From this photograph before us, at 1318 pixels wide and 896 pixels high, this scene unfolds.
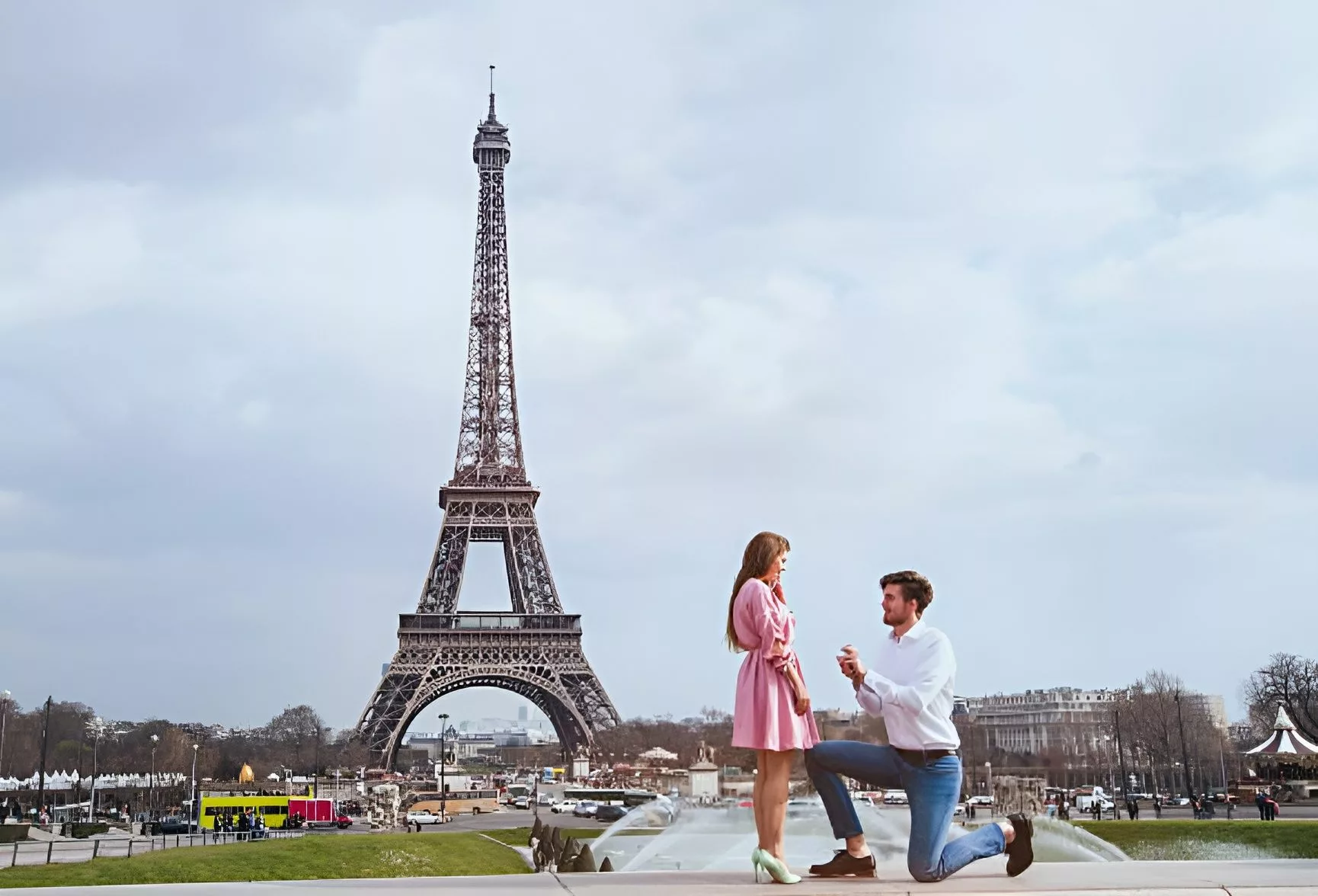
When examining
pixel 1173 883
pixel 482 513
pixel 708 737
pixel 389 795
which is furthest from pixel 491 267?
pixel 1173 883

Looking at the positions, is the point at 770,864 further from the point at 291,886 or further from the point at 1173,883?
the point at 291,886

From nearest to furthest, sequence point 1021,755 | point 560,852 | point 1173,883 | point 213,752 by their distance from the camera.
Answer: point 1173,883 < point 560,852 < point 1021,755 < point 213,752

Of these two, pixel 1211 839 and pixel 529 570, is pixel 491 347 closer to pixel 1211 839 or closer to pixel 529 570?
pixel 529 570

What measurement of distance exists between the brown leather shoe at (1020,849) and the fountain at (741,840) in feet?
6.61

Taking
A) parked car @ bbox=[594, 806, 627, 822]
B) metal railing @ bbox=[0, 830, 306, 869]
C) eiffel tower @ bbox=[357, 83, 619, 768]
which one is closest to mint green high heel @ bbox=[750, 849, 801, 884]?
metal railing @ bbox=[0, 830, 306, 869]

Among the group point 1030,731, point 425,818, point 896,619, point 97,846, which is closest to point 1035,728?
point 1030,731

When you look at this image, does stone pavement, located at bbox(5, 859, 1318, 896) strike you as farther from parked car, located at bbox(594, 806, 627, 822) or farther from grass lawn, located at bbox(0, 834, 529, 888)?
parked car, located at bbox(594, 806, 627, 822)

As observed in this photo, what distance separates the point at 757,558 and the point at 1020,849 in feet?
6.58

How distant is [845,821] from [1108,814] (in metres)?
47.4

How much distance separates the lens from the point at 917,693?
6168mm

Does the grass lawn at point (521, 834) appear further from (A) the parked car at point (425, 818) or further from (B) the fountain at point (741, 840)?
(B) the fountain at point (741, 840)

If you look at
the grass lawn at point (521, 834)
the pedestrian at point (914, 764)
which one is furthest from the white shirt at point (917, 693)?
the grass lawn at point (521, 834)

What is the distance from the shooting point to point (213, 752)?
119 m

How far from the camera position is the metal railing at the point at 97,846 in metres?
25.0
